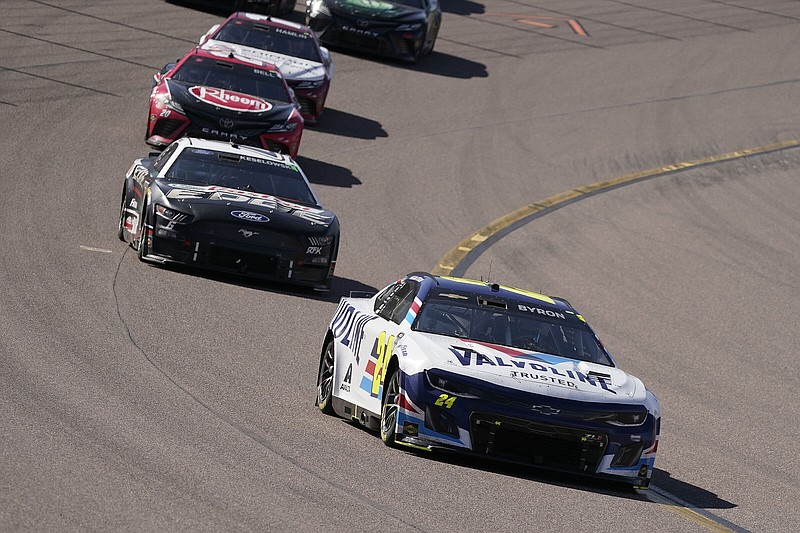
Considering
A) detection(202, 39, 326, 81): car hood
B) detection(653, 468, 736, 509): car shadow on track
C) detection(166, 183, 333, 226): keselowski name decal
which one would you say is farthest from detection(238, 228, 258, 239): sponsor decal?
detection(202, 39, 326, 81): car hood

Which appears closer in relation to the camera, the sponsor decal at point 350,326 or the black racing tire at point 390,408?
the black racing tire at point 390,408

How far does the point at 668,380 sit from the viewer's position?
46.9 ft

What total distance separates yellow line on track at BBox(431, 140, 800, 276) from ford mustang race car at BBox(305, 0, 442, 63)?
6.28 metres

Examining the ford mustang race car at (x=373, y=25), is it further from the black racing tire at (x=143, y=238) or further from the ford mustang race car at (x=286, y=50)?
the black racing tire at (x=143, y=238)

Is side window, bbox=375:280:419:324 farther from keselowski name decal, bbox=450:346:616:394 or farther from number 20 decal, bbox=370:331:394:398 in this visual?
keselowski name decal, bbox=450:346:616:394

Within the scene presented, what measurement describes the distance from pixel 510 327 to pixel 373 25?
2001 centimetres

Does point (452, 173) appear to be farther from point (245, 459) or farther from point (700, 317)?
point (245, 459)

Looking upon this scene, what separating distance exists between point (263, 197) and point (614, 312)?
14.0 feet

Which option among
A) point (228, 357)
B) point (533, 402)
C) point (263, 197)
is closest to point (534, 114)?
point (263, 197)

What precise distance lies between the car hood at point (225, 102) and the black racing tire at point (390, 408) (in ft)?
35.1

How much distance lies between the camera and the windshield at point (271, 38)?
25.0m

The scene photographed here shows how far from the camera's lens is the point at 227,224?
15109 mm

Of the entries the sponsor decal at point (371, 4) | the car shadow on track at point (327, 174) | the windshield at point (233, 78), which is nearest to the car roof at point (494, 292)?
the windshield at point (233, 78)

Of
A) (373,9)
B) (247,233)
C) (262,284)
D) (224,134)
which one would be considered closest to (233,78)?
(224,134)
